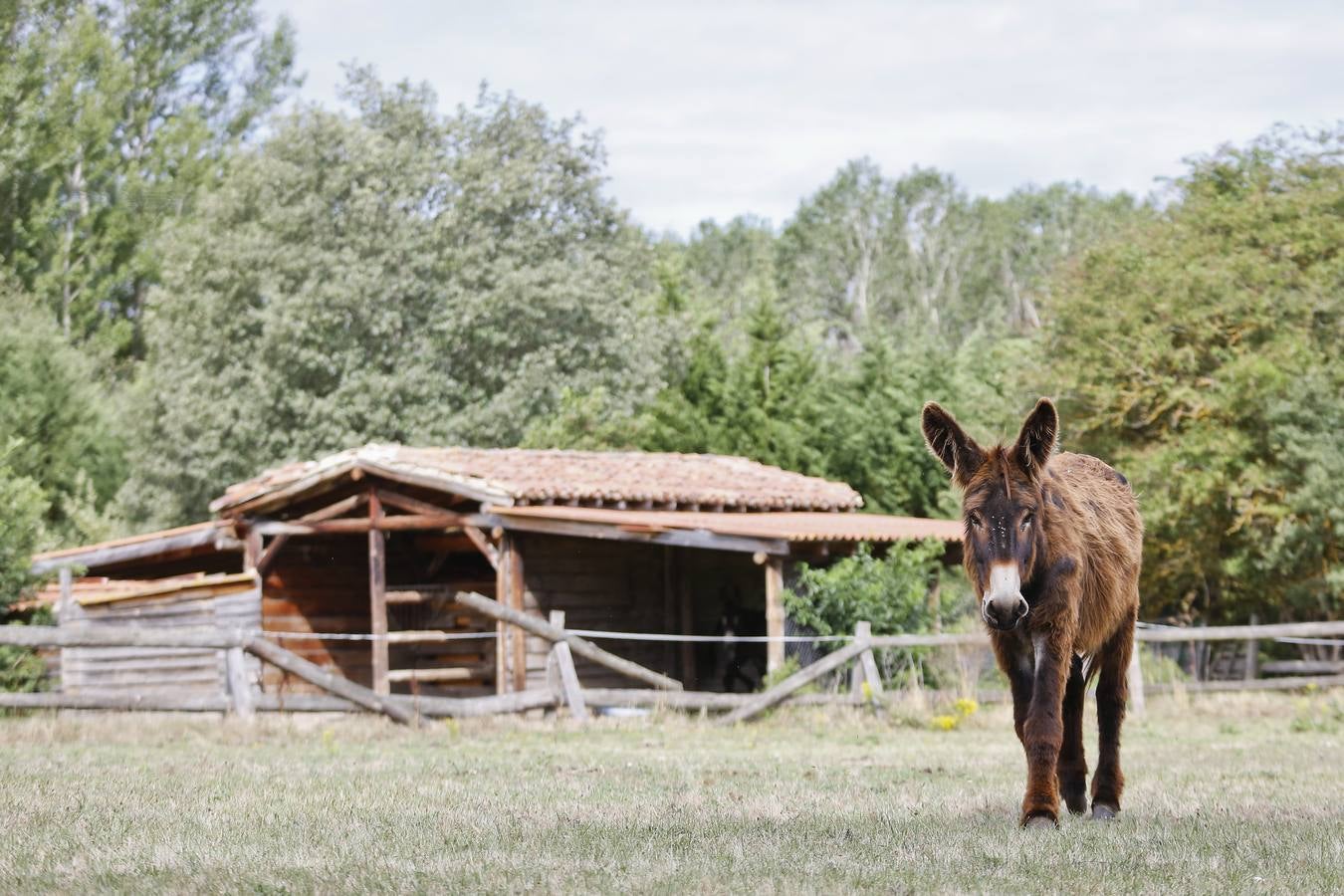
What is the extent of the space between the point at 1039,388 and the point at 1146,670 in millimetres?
8108

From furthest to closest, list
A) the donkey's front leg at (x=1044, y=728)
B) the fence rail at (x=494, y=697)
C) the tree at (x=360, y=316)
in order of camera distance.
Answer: the tree at (x=360, y=316)
the fence rail at (x=494, y=697)
the donkey's front leg at (x=1044, y=728)

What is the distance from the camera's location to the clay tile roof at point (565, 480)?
22.2 m

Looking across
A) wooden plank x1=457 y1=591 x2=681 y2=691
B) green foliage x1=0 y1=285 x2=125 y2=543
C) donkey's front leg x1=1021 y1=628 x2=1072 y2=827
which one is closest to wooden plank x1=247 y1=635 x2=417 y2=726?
wooden plank x1=457 y1=591 x2=681 y2=691

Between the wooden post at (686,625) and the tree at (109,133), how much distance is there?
1080 inches

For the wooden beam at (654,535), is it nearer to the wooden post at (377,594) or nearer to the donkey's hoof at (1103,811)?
the wooden post at (377,594)

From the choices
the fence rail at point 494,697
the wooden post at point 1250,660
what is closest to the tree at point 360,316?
the wooden post at point 1250,660

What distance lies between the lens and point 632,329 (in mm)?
42844

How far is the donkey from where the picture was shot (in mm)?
7648

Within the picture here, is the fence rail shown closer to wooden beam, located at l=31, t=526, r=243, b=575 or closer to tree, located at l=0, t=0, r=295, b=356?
wooden beam, located at l=31, t=526, r=243, b=575

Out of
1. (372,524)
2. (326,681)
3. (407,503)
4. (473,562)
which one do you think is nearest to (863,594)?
(407,503)

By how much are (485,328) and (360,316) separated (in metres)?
3.01

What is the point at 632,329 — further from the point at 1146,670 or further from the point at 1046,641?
the point at 1046,641

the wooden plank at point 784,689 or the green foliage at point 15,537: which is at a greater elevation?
the green foliage at point 15,537

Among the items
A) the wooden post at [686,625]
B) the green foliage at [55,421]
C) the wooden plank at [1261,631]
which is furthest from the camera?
the green foliage at [55,421]
